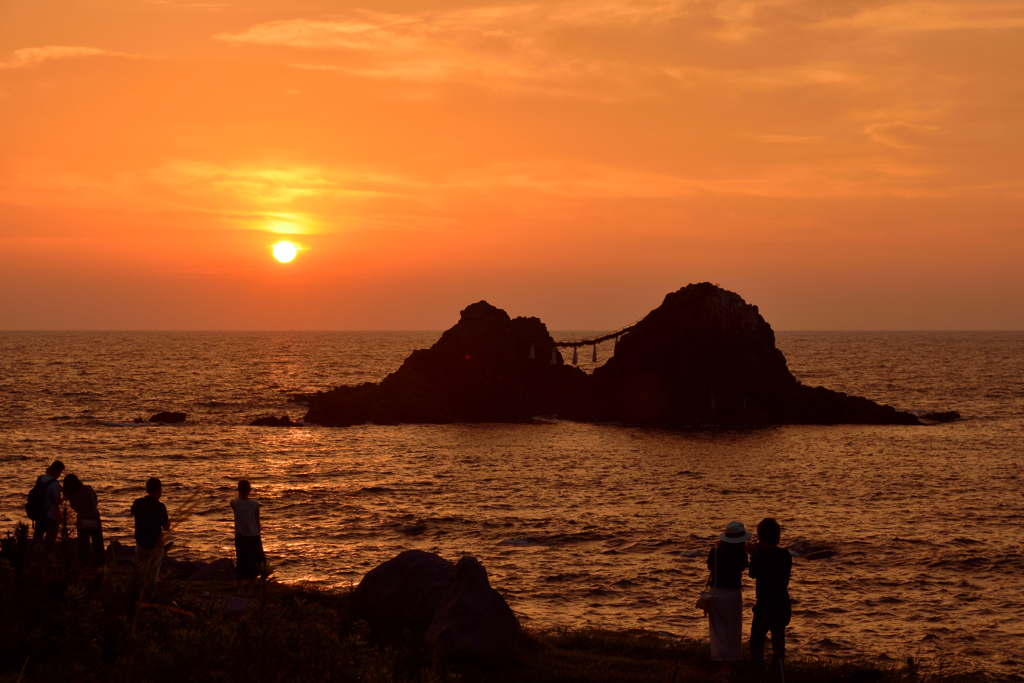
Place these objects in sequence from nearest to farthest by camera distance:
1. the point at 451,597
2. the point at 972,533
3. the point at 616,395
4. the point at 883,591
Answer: the point at 451,597 → the point at 883,591 → the point at 972,533 → the point at 616,395

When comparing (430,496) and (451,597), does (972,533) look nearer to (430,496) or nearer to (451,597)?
(430,496)

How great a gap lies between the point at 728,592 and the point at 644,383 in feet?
192

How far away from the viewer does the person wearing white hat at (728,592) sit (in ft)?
40.5

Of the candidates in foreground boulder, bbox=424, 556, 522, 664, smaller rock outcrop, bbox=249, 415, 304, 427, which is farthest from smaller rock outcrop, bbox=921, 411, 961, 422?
foreground boulder, bbox=424, 556, 522, 664

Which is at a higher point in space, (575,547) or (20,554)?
(20,554)

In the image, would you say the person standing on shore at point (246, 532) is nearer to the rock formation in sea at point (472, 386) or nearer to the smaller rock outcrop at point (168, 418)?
the rock formation in sea at point (472, 386)

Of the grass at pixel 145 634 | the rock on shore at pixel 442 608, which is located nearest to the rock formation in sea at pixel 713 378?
the rock on shore at pixel 442 608

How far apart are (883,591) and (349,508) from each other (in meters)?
20.5

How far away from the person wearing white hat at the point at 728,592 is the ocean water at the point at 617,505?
644cm

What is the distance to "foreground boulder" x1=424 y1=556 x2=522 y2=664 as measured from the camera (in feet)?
44.2

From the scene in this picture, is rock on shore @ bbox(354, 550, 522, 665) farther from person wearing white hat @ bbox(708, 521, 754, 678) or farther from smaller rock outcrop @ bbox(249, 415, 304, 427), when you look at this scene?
Result: smaller rock outcrop @ bbox(249, 415, 304, 427)

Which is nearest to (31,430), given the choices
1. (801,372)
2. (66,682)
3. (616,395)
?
(616,395)

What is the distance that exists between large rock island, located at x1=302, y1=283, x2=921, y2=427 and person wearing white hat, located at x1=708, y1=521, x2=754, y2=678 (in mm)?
52684

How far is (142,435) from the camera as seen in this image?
5725cm
